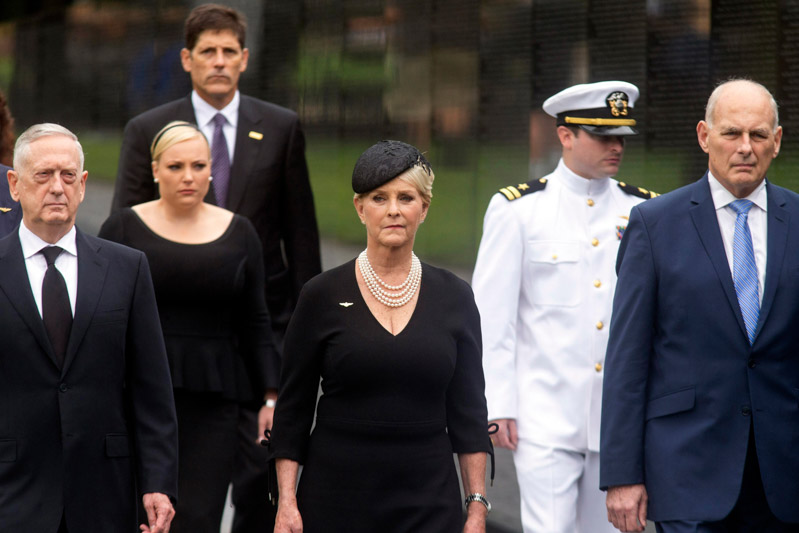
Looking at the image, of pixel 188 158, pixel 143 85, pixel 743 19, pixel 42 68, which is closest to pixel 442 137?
pixel 743 19

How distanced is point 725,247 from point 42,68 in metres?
13.9

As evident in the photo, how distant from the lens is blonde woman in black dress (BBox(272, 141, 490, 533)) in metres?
4.69

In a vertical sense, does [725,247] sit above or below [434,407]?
above

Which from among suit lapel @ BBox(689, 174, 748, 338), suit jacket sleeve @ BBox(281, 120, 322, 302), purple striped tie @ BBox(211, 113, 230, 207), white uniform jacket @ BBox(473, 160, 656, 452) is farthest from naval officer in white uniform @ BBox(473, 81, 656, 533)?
purple striped tie @ BBox(211, 113, 230, 207)

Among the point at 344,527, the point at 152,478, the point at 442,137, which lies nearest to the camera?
the point at 344,527

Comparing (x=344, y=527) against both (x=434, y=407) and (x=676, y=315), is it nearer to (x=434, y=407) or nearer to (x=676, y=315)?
(x=434, y=407)

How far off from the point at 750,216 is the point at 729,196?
10 cm

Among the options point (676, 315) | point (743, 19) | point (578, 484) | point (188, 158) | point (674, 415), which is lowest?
point (578, 484)

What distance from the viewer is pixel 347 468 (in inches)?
185

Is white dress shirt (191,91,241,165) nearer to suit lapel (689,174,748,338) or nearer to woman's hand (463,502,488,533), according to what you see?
suit lapel (689,174,748,338)

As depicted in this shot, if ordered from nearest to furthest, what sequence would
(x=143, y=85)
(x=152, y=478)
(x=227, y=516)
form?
(x=152, y=478) < (x=227, y=516) < (x=143, y=85)

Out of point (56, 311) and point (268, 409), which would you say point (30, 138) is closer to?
point (56, 311)

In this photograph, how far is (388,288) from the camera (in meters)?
4.86

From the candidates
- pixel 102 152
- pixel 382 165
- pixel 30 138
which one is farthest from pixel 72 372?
pixel 102 152
